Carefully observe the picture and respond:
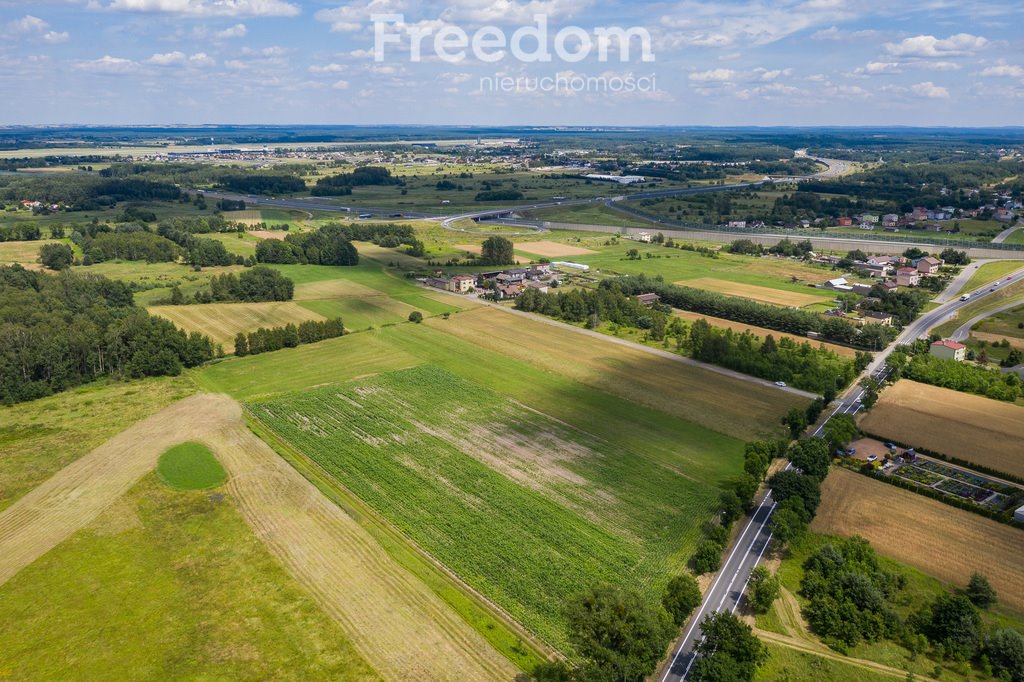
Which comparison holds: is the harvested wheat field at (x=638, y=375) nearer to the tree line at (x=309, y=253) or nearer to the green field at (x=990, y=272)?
the tree line at (x=309, y=253)

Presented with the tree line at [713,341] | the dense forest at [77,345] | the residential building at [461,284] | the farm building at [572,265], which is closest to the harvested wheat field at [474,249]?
the farm building at [572,265]

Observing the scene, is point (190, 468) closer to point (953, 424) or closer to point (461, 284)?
point (461, 284)

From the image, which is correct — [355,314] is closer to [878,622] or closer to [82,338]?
[82,338]

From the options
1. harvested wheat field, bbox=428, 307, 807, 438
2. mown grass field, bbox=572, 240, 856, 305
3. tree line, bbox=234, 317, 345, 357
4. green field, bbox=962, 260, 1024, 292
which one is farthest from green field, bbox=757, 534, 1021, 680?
green field, bbox=962, 260, 1024, 292

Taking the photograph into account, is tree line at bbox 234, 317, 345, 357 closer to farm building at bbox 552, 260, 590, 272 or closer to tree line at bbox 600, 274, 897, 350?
tree line at bbox 600, 274, 897, 350

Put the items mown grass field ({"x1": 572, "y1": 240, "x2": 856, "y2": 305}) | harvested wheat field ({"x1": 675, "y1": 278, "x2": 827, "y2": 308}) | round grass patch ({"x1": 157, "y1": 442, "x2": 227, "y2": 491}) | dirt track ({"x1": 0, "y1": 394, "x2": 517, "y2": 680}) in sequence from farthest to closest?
mown grass field ({"x1": 572, "y1": 240, "x2": 856, "y2": 305}) < harvested wheat field ({"x1": 675, "y1": 278, "x2": 827, "y2": 308}) < round grass patch ({"x1": 157, "y1": 442, "x2": 227, "y2": 491}) < dirt track ({"x1": 0, "y1": 394, "x2": 517, "y2": 680})

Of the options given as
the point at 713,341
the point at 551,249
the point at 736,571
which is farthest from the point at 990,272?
the point at 736,571

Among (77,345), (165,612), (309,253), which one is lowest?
(165,612)
